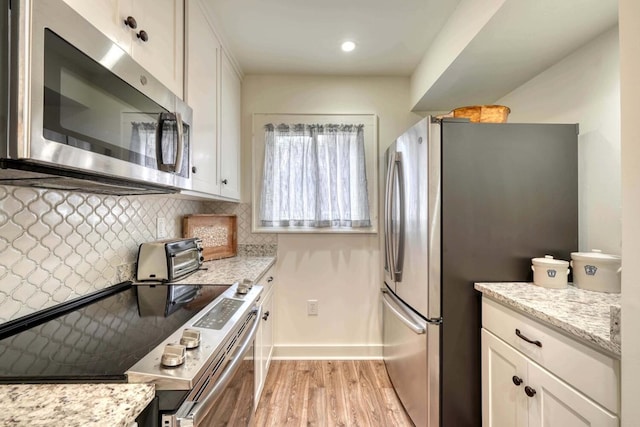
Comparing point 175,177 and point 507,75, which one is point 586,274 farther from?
point 175,177

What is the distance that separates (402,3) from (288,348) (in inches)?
105

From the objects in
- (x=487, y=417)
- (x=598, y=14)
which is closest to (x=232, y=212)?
(x=487, y=417)

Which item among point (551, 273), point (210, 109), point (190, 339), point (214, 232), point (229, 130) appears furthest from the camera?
point (214, 232)

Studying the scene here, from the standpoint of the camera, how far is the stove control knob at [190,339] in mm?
772

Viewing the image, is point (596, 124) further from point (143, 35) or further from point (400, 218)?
point (143, 35)

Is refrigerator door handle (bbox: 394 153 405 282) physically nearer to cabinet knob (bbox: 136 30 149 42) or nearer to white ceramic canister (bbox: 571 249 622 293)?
white ceramic canister (bbox: 571 249 622 293)

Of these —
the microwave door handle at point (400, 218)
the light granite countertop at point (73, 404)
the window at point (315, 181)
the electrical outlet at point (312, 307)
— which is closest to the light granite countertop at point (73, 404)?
the light granite countertop at point (73, 404)

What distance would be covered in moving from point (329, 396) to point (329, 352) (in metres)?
0.52

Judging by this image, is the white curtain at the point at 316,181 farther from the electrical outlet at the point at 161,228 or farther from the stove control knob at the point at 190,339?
Answer: the stove control knob at the point at 190,339

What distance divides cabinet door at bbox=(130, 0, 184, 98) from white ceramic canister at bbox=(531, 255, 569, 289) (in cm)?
192

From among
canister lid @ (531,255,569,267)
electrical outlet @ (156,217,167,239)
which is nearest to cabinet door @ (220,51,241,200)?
electrical outlet @ (156,217,167,239)

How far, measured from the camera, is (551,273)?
1328 millimetres

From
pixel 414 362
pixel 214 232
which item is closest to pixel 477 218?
pixel 414 362

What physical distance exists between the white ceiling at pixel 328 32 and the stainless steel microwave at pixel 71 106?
106 centimetres
